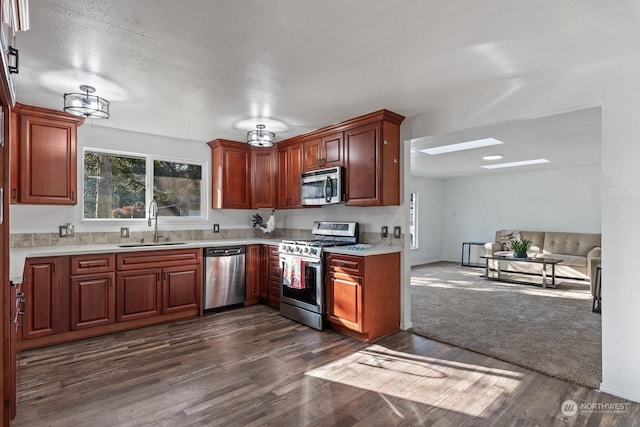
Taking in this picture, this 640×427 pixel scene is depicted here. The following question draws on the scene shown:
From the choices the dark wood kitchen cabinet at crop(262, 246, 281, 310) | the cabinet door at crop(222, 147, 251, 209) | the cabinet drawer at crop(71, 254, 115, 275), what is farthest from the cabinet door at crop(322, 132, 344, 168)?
the cabinet drawer at crop(71, 254, 115, 275)

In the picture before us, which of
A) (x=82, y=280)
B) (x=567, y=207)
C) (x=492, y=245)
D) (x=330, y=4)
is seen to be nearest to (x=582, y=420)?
(x=330, y=4)

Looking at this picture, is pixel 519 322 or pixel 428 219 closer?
pixel 519 322

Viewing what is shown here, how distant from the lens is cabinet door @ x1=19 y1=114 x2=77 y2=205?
130 inches

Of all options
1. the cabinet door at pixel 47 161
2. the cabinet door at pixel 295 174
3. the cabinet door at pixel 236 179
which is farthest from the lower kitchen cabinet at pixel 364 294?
the cabinet door at pixel 47 161

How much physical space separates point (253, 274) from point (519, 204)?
21.4ft

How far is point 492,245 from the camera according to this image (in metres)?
7.24

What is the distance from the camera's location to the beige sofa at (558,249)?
6.34 m

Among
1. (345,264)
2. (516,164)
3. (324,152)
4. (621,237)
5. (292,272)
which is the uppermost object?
(516,164)

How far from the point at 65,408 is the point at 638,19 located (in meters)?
4.17

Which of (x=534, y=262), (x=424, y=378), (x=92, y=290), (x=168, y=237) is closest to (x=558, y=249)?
(x=534, y=262)

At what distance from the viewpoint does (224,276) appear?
4.35 m

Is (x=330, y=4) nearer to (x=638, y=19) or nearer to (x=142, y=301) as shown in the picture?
(x=638, y=19)

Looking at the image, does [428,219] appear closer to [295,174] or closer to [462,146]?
[462,146]

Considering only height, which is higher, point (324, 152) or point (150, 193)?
point (324, 152)
